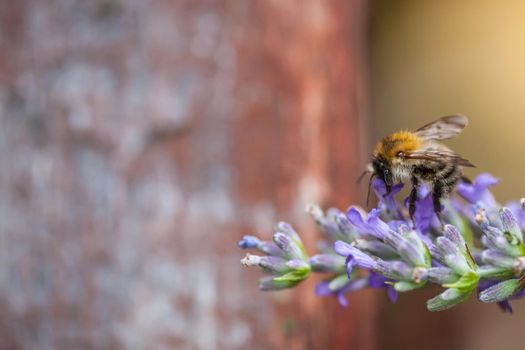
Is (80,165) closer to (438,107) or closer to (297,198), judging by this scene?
(297,198)

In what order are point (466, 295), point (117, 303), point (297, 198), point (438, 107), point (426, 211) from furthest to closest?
point (438, 107)
point (297, 198)
point (117, 303)
point (426, 211)
point (466, 295)

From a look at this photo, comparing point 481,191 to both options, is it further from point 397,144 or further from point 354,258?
point 354,258

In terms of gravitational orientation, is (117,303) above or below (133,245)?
below

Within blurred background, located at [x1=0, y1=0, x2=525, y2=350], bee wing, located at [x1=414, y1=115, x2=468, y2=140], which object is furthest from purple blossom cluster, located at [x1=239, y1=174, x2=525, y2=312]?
blurred background, located at [x1=0, y1=0, x2=525, y2=350]

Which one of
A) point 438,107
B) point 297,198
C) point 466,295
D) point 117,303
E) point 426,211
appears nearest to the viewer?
point 466,295

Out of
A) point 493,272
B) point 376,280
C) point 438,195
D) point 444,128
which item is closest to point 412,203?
point 438,195

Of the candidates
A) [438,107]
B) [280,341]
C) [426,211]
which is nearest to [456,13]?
[438,107]
